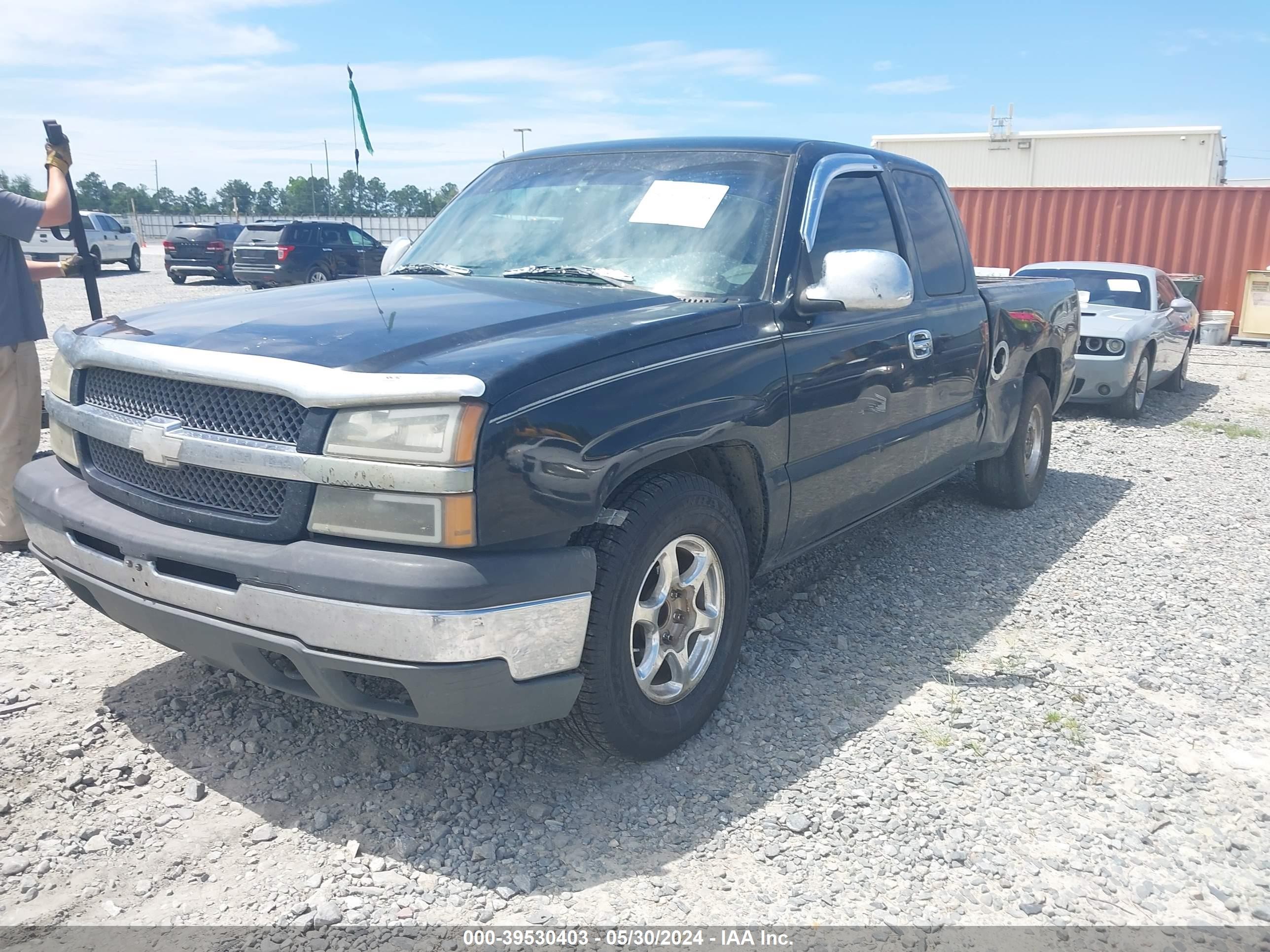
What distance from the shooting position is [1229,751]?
3377 millimetres

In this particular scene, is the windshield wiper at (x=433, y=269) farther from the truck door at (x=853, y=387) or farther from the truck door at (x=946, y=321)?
the truck door at (x=946, y=321)

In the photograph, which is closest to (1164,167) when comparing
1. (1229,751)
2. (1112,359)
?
(1112,359)

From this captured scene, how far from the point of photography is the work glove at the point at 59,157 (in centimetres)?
523

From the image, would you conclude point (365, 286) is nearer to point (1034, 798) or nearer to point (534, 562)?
point (534, 562)

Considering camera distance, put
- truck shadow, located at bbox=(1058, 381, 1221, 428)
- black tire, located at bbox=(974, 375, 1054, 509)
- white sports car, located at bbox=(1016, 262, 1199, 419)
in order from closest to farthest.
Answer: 1. black tire, located at bbox=(974, 375, 1054, 509)
2. white sports car, located at bbox=(1016, 262, 1199, 419)
3. truck shadow, located at bbox=(1058, 381, 1221, 428)

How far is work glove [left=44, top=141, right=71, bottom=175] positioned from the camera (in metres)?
5.23

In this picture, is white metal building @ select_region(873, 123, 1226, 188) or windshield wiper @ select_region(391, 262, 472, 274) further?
white metal building @ select_region(873, 123, 1226, 188)

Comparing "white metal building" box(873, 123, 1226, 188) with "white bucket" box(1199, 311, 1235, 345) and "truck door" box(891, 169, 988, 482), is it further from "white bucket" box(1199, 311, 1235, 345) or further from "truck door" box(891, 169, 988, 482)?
"truck door" box(891, 169, 988, 482)

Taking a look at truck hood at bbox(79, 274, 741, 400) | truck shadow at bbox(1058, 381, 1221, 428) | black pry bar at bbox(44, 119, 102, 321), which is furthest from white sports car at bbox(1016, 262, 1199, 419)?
black pry bar at bbox(44, 119, 102, 321)

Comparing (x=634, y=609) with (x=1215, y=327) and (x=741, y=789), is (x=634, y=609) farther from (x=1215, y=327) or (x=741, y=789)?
(x=1215, y=327)

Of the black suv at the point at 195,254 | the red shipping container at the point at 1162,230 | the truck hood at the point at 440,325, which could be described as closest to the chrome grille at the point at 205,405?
the truck hood at the point at 440,325

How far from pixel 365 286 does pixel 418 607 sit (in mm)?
1713

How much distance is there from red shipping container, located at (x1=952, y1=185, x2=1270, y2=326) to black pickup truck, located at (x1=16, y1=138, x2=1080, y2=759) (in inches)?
611

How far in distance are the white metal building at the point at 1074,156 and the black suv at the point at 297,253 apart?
40.5 feet
